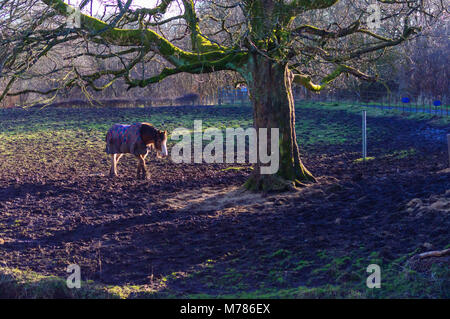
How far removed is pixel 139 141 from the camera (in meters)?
13.8

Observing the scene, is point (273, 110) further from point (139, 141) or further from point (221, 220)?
point (139, 141)

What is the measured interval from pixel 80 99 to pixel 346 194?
23.6 metres

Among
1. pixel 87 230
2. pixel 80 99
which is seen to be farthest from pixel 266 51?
pixel 80 99

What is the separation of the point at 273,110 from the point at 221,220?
3.23 m

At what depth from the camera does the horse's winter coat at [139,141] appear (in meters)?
13.8

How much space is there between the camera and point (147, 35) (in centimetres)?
1115

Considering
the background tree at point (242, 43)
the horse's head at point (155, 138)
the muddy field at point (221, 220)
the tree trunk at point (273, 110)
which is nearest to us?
the muddy field at point (221, 220)

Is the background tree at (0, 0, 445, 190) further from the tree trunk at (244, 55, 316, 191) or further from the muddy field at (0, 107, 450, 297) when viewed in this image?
the muddy field at (0, 107, 450, 297)

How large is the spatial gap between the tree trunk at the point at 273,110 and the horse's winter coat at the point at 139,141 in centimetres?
311

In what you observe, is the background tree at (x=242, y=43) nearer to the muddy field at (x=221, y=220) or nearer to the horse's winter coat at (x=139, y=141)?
the muddy field at (x=221, y=220)

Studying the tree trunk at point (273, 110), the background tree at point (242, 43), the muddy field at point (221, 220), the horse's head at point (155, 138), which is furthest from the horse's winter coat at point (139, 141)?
the tree trunk at point (273, 110)

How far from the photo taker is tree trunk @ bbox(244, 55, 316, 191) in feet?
38.0

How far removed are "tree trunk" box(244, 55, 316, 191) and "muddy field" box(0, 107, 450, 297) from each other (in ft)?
1.63
